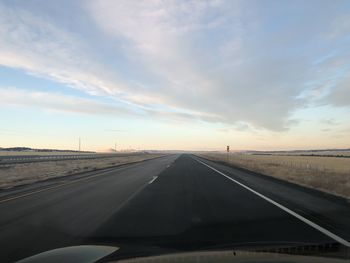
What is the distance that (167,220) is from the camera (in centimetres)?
966

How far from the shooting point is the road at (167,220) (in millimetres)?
7336

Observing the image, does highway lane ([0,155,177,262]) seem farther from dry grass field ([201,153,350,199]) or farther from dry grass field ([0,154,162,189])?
dry grass field ([201,153,350,199])

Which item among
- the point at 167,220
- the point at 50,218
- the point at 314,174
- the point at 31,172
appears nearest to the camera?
the point at 167,220

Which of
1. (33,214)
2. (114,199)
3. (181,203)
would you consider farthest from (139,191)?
(33,214)

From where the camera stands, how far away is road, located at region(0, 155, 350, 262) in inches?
289

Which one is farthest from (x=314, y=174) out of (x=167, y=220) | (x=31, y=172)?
(x=31, y=172)

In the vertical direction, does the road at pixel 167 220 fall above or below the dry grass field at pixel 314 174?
below

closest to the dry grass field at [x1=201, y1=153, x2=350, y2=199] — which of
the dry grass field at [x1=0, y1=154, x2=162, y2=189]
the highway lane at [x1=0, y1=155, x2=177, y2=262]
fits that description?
the highway lane at [x1=0, y1=155, x2=177, y2=262]

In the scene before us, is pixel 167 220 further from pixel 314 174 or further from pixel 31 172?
pixel 31 172

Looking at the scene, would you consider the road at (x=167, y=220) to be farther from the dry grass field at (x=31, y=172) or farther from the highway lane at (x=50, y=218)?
the dry grass field at (x=31, y=172)

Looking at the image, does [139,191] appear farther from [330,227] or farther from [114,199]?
[330,227]

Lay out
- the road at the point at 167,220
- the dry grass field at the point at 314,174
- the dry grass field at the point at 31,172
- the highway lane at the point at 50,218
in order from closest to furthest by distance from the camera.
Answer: the highway lane at the point at 50,218, the road at the point at 167,220, the dry grass field at the point at 314,174, the dry grass field at the point at 31,172

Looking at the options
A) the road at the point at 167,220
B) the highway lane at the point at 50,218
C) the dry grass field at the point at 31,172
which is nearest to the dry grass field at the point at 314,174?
the road at the point at 167,220

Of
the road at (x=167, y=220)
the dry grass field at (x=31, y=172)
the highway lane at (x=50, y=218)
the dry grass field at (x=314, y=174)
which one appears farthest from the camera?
→ the dry grass field at (x=31, y=172)
